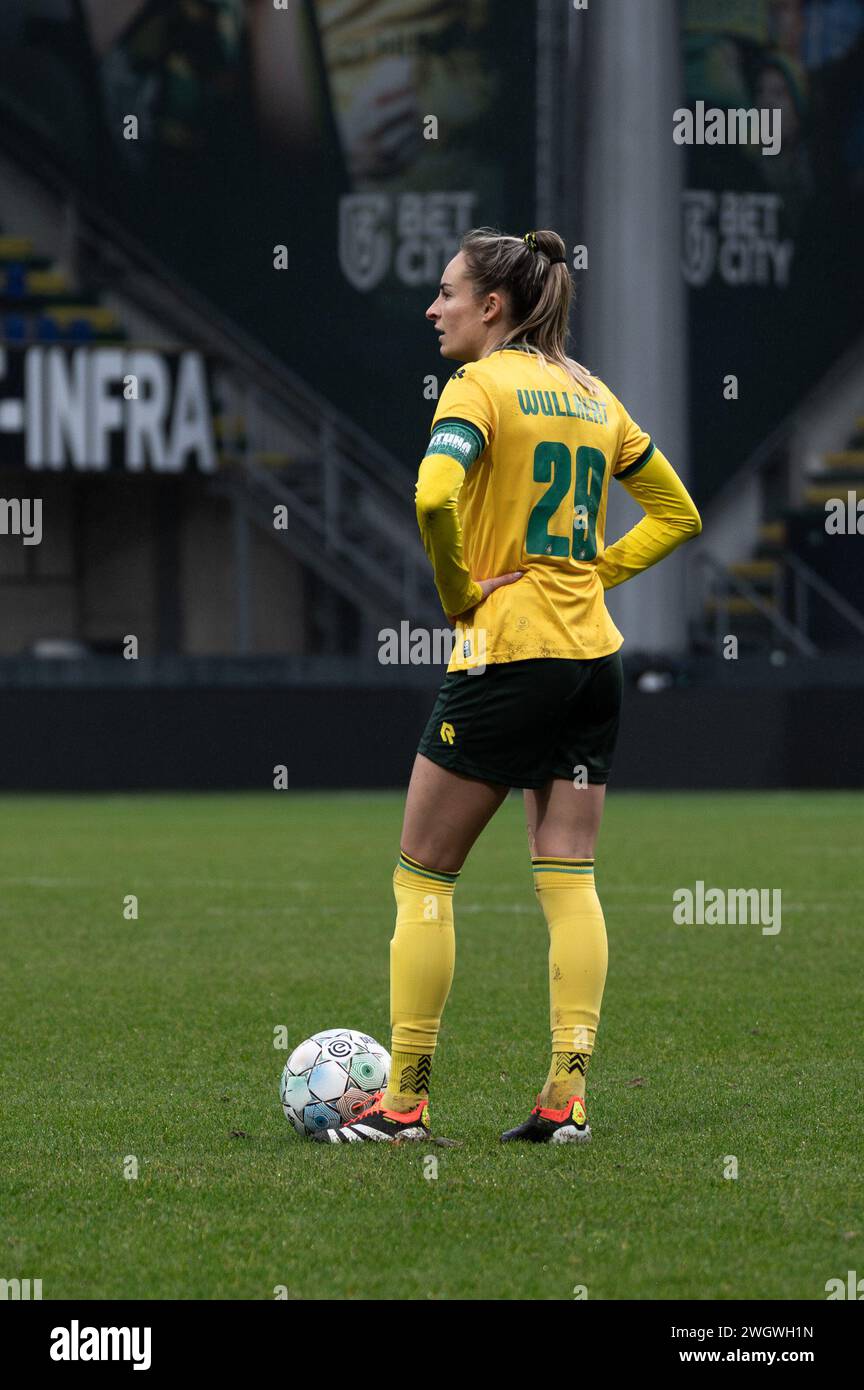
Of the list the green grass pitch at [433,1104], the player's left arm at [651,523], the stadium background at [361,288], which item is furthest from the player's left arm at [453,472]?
the stadium background at [361,288]

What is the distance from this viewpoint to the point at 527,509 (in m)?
4.54

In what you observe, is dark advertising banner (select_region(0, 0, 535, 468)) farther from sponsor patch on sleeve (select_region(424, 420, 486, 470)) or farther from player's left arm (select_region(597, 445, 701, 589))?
sponsor patch on sleeve (select_region(424, 420, 486, 470))

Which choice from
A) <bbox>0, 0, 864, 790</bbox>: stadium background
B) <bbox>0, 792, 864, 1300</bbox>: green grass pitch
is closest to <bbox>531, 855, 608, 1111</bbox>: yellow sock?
<bbox>0, 792, 864, 1300</bbox>: green grass pitch

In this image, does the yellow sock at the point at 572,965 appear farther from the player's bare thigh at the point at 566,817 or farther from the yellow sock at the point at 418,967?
the yellow sock at the point at 418,967

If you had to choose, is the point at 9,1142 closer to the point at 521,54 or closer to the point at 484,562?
the point at 484,562

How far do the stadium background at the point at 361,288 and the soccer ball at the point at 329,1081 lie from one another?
19.8 metres

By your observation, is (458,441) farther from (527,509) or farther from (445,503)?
(527,509)

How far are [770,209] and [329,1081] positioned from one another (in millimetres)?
24708

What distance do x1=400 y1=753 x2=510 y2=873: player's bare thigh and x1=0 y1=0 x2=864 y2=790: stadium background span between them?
20.1 meters

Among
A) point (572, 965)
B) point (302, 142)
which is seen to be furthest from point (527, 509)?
point (302, 142)

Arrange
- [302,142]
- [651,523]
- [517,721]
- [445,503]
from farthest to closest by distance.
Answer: [302,142]
[651,523]
[517,721]
[445,503]

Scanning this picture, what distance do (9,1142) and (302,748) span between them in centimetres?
1586

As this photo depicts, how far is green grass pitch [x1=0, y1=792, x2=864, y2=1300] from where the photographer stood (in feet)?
11.7

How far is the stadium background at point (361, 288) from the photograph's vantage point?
24.8 m
